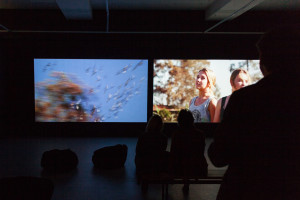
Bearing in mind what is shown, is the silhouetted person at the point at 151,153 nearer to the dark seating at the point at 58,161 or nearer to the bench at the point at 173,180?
the bench at the point at 173,180

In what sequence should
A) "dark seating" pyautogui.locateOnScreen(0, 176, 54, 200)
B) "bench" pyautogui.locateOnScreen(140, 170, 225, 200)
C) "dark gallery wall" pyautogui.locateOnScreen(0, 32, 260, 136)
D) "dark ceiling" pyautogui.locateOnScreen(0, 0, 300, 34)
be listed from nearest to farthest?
1. "dark seating" pyautogui.locateOnScreen(0, 176, 54, 200)
2. "bench" pyautogui.locateOnScreen(140, 170, 225, 200)
3. "dark ceiling" pyautogui.locateOnScreen(0, 0, 300, 34)
4. "dark gallery wall" pyautogui.locateOnScreen(0, 32, 260, 136)

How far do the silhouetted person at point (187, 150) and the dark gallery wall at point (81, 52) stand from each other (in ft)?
15.4

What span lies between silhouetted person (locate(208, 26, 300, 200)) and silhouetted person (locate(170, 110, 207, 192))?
196 cm

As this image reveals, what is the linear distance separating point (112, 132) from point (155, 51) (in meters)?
2.82

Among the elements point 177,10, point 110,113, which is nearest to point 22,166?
point 110,113

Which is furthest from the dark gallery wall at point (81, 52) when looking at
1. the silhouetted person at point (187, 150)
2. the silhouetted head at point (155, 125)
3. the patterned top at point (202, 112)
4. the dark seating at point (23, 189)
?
the dark seating at point (23, 189)

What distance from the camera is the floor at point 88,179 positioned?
10.6ft

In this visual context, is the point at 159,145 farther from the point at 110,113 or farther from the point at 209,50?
the point at 209,50

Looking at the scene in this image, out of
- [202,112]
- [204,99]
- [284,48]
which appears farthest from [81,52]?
[284,48]

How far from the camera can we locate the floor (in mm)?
3242

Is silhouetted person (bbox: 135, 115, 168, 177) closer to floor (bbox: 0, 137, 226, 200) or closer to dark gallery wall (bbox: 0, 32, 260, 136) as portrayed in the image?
floor (bbox: 0, 137, 226, 200)

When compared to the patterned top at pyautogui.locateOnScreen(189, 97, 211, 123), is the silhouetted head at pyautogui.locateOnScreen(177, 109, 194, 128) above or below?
above

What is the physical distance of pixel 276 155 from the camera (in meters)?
0.82

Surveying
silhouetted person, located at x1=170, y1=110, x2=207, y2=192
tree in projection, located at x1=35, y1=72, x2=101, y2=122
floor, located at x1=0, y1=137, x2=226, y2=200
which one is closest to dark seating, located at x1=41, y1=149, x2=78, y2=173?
floor, located at x1=0, y1=137, x2=226, y2=200
